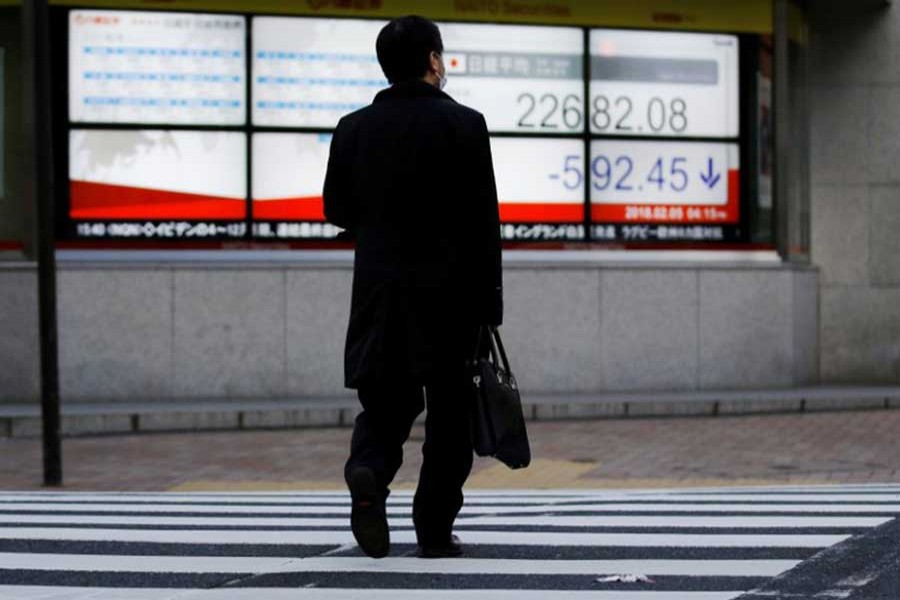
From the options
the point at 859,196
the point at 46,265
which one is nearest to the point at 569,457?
the point at 46,265

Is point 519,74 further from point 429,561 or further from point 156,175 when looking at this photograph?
point 429,561

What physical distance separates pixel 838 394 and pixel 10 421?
7.14 m

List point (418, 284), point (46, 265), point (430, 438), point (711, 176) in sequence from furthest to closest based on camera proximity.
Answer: point (711, 176) < point (46, 265) < point (430, 438) < point (418, 284)

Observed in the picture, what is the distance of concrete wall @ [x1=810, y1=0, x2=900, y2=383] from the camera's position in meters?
18.8

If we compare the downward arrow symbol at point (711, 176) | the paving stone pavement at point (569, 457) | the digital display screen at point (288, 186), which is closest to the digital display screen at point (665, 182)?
the downward arrow symbol at point (711, 176)

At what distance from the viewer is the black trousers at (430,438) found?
229 inches

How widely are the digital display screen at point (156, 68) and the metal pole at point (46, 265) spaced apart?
15.1ft

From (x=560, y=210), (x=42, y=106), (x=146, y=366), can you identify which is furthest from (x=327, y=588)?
(x=560, y=210)

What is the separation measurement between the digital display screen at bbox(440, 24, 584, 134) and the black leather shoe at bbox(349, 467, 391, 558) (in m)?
11.2

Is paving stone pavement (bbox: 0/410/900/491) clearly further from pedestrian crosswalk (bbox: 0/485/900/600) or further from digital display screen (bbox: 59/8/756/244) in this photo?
pedestrian crosswalk (bbox: 0/485/900/600)

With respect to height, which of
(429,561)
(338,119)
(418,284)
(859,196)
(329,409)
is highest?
(338,119)

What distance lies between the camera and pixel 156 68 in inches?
632

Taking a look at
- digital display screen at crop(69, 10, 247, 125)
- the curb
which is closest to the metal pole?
the curb

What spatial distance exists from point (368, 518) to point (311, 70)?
1111 cm
